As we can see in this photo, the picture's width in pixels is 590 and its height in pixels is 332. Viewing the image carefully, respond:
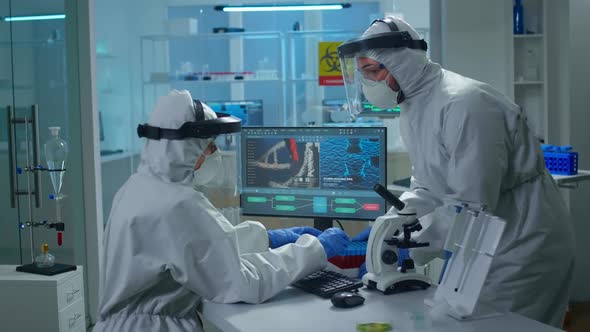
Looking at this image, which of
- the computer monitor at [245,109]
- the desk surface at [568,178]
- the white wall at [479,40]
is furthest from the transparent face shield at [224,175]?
the computer monitor at [245,109]

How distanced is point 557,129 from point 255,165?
2764 mm

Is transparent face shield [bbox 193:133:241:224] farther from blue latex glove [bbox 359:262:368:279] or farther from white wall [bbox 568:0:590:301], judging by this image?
white wall [bbox 568:0:590:301]

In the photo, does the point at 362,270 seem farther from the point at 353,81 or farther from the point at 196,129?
the point at 196,129

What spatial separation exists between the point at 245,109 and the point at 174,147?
19.2ft

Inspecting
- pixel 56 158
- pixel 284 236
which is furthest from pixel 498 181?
pixel 56 158

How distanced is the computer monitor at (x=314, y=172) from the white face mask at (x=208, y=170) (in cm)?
55

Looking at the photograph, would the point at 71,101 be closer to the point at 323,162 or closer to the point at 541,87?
the point at 323,162

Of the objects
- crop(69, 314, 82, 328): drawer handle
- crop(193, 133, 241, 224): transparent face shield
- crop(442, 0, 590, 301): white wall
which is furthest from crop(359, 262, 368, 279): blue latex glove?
crop(442, 0, 590, 301): white wall

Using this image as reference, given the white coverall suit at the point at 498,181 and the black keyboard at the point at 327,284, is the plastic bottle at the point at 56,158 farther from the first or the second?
the white coverall suit at the point at 498,181

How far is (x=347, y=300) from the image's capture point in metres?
1.98

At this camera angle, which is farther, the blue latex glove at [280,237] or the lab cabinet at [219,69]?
the lab cabinet at [219,69]

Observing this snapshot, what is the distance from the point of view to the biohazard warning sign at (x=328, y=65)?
23.2ft

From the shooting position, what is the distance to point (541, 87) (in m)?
4.88

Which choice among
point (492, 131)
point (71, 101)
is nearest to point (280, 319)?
point (492, 131)
